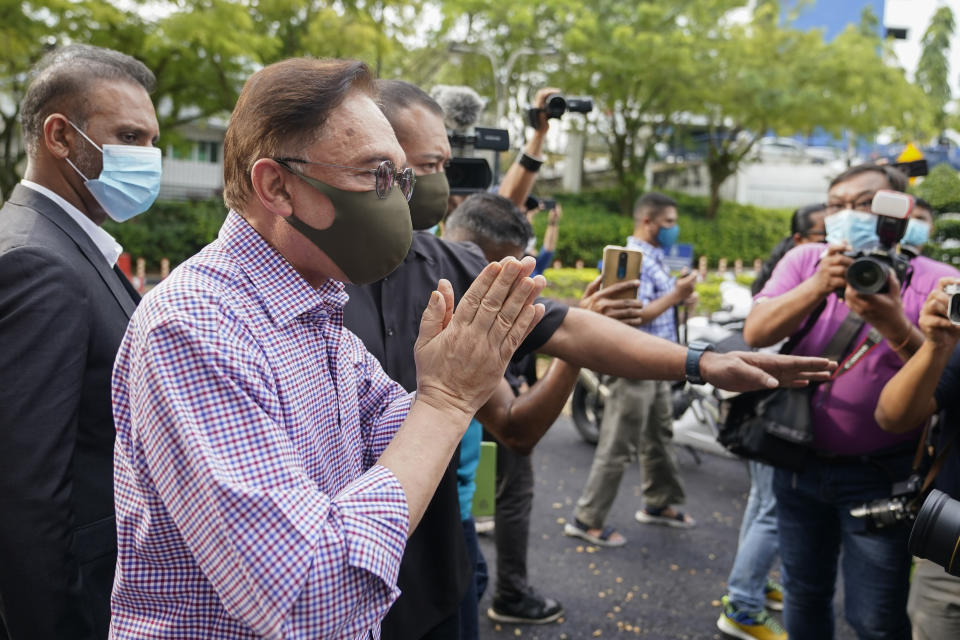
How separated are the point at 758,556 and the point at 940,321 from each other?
6.61ft

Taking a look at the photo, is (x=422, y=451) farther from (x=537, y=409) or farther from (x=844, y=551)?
(x=844, y=551)

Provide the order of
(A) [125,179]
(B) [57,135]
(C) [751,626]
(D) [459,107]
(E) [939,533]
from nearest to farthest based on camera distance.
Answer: (E) [939,533]
(B) [57,135]
(A) [125,179]
(D) [459,107]
(C) [751,626]

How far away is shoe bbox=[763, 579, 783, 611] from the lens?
14.4ft

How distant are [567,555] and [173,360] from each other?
4227 mm

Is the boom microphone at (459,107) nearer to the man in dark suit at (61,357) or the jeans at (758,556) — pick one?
the man in dark suit at (61,357)

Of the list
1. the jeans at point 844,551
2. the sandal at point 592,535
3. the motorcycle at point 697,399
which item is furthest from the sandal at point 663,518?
the jeans at point 844,551

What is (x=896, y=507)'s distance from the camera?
256 centimetres

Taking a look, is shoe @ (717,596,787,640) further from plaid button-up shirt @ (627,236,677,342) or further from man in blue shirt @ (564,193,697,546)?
plaid button-up shirt @ (627,236,677,342)

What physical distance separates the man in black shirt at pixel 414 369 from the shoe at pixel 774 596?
2889 millimetres

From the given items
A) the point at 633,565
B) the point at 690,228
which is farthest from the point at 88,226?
the point at 690,228

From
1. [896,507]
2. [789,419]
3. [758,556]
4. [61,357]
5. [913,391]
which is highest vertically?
[61,357]

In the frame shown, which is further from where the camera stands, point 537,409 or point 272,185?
point 537,409

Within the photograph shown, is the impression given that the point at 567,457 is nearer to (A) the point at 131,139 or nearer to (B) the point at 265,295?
(A) the point at 131,139

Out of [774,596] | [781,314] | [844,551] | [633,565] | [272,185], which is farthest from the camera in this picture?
[633,565]
